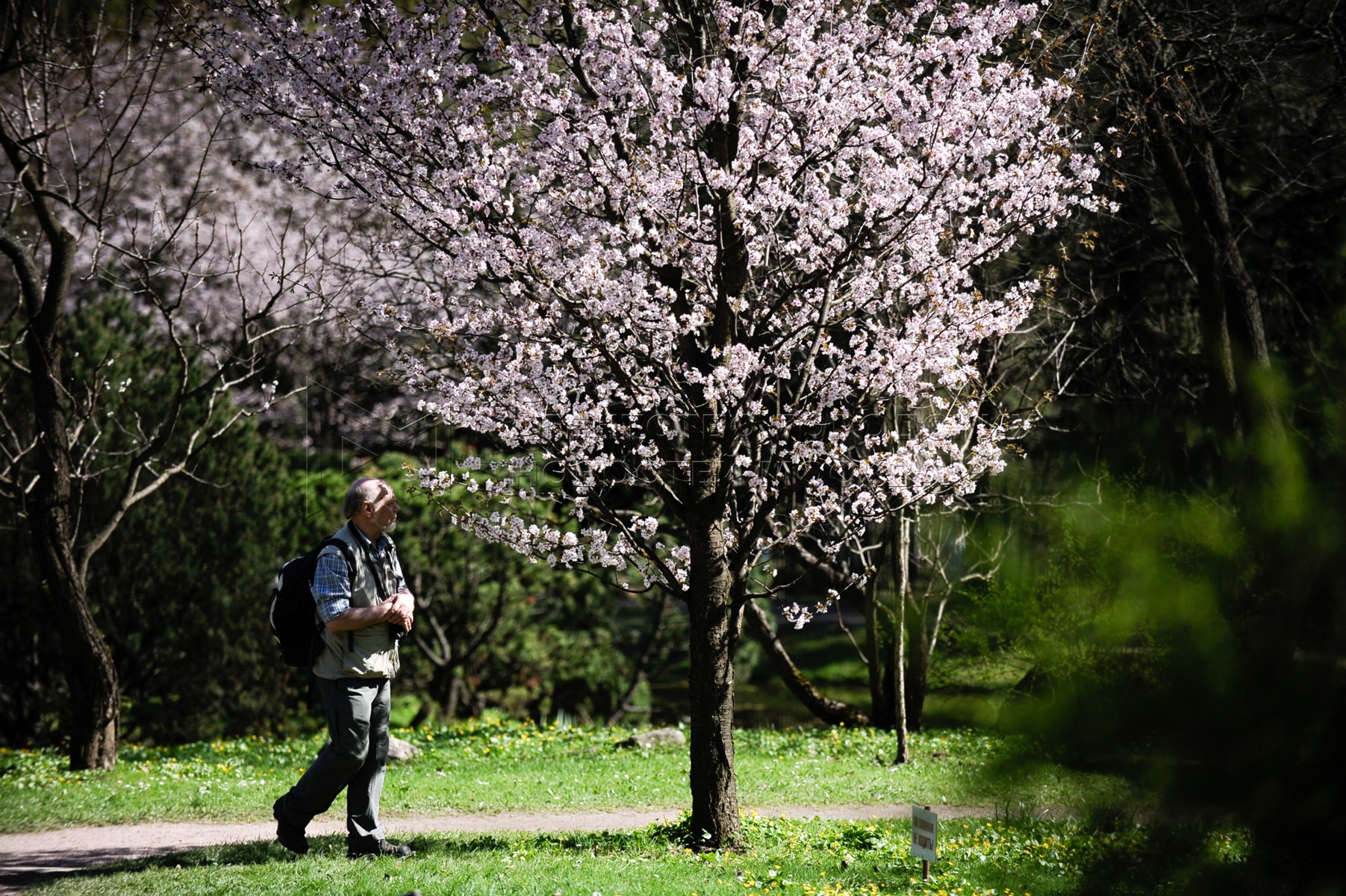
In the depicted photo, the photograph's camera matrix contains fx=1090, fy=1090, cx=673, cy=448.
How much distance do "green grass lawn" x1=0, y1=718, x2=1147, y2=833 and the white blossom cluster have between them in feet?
8.07

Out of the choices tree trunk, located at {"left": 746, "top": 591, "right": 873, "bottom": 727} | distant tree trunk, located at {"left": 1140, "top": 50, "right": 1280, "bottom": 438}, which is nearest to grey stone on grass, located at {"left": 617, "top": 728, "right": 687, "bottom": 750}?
tree trunk, located at {"left": 746, "top": 591, "right": 873, "bottom": 727}

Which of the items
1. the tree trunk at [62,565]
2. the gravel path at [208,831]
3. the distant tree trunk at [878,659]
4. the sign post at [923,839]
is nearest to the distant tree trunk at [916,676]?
the distant tree trunk at [878,659]

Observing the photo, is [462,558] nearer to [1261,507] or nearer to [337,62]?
[337,62]

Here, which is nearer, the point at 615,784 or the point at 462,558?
the point at 615,784

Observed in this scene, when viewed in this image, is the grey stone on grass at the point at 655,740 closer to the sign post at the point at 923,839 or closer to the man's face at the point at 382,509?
the man's face at the point at 382,509

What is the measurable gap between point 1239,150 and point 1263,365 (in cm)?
1340

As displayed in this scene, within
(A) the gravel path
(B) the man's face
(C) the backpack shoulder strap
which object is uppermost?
(B) the man's face

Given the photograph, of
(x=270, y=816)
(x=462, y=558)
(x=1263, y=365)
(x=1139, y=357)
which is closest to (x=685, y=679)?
(x=462, y=558)

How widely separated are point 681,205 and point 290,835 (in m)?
4.00

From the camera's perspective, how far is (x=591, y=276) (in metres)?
6.03

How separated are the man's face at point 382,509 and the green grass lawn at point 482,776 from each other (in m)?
2.93

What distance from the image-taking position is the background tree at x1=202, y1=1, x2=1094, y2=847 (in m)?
→ 6.04

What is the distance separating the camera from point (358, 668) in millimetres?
5438

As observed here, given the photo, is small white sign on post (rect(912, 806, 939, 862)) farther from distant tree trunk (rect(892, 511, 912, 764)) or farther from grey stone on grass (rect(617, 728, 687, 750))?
grey stone on grass (rect(617, 728, 687, 750))
